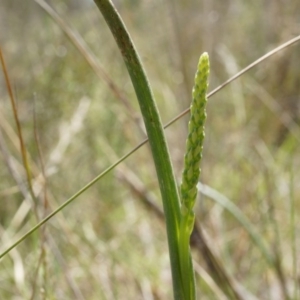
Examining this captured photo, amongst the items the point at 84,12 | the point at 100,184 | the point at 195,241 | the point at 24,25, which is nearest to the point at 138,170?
the point at 100,184

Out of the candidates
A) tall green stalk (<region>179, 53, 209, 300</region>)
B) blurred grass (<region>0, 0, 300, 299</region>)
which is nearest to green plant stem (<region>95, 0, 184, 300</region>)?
tall green stalk (<region>179, 53, 209, 300</region>)

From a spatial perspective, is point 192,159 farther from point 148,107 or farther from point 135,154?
point 135,154

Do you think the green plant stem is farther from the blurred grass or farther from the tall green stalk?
the blurred grass

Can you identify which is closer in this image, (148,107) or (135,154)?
(148,107)

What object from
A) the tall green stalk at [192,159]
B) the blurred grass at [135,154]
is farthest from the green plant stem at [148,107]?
the blurred grass at [135,154]

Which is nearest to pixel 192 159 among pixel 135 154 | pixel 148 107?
pixel 148 107

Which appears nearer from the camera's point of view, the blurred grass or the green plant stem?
the green plant stem

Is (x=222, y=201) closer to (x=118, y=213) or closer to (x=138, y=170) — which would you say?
(x=118, y=213)

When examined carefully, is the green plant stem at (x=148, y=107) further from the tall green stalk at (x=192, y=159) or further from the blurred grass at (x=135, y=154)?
the blurred grass at (x=135, y=154)
